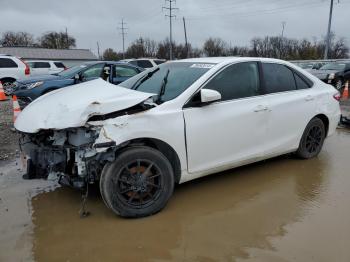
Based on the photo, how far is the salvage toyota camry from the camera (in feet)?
11.9

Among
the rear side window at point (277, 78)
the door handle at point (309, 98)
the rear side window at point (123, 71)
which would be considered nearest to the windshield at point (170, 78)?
the rear side window at point (277, 78)

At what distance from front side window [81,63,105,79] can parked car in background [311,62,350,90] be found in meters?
11.1


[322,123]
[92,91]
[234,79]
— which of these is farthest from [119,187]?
[322,123]

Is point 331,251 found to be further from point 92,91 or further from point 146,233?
point 92,91

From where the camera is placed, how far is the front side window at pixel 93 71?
1109cm

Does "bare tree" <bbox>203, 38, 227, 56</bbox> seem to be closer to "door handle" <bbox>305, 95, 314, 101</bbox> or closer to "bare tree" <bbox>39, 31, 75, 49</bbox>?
"bare tree" <bbox>39, 31, 75, 49</bbox>

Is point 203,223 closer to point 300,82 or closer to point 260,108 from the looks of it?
point 260,108

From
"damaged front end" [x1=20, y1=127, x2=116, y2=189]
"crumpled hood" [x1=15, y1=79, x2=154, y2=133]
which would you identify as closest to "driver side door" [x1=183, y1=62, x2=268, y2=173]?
"crumpled hood" [x1=15, y1=79, x2=154, y2=133]

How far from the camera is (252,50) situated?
72250 millimetres

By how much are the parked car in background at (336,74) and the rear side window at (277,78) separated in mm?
13200

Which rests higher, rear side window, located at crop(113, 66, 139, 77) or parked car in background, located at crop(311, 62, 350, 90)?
rear side window, located at crop(113, 66, 139, 77)

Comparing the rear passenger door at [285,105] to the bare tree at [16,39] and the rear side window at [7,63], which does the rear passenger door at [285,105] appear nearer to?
the rear side window at [7,63]

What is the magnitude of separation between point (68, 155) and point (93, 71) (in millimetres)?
7923

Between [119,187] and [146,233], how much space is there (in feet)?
1.72
